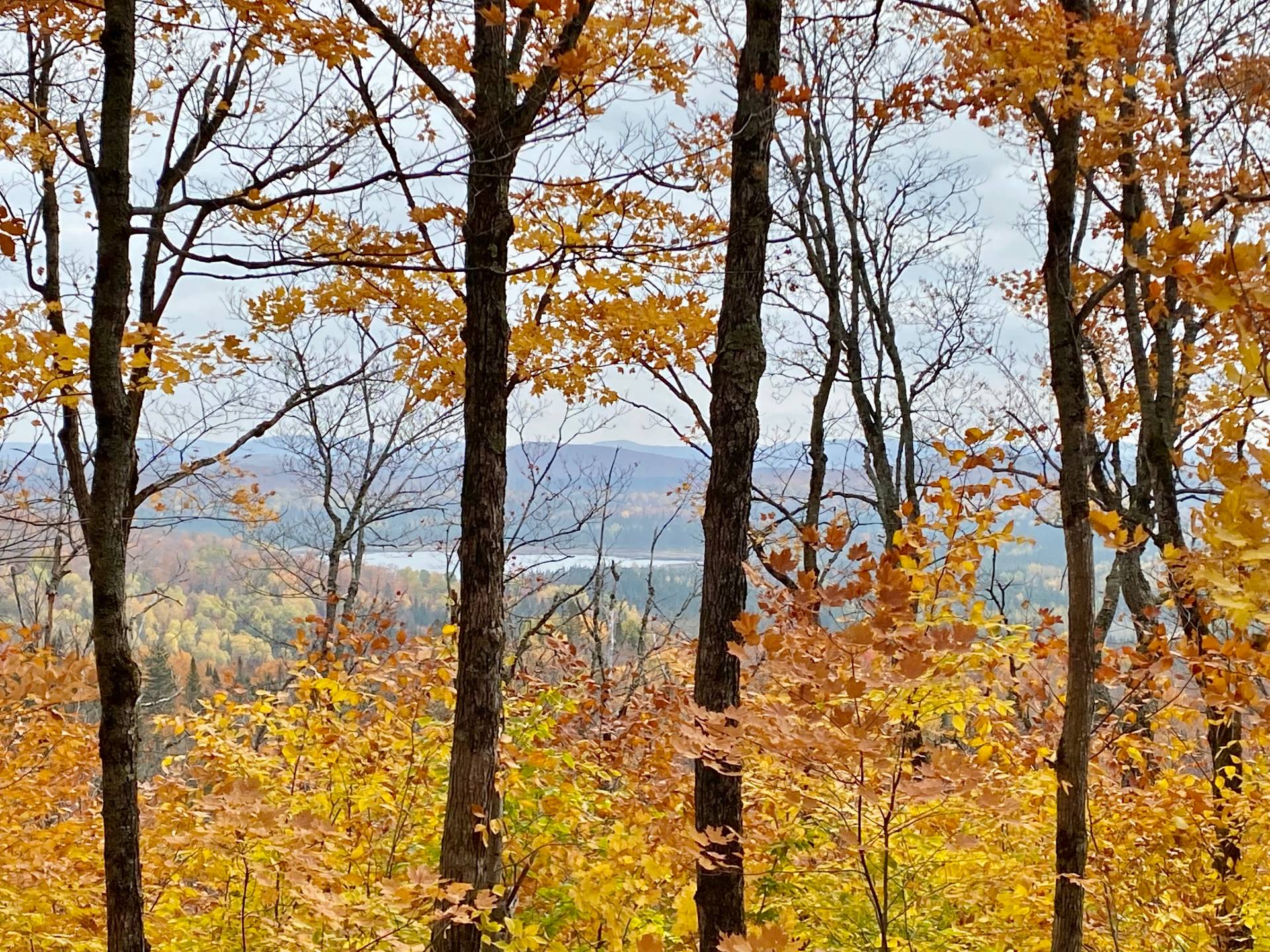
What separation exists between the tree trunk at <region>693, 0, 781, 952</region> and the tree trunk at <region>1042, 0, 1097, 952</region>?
1.10 m

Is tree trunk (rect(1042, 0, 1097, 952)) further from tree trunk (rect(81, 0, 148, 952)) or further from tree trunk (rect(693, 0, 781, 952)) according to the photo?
tree trunk (rect(81, 0, 148, 952))

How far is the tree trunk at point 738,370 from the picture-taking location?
3.22 m

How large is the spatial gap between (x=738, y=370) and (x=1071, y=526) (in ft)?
4.47

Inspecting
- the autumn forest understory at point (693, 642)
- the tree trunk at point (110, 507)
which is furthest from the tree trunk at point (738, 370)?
the tree trunk at point (110, 507)

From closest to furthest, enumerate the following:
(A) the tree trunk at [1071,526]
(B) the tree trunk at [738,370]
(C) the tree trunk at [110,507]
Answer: (C) the tree trunk at [110,507]
(A) the tree trunk at [1071,526]
(B) the tree trunk at [738,370]

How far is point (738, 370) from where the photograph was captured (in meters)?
3.26

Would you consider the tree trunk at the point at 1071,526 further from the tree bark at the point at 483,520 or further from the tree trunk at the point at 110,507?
the tree trunk at the point at 110,507

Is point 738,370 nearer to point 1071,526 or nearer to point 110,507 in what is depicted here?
point 1071,526

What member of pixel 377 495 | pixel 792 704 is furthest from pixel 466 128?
pixel 377 495

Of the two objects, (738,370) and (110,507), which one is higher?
(738,370)

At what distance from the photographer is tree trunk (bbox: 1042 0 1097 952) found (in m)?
2.56

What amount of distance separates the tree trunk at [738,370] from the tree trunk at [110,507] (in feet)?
6.43

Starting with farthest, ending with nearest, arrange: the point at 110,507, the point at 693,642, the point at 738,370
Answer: the point at 693,642 → the point at 738,370 → the point at 110,507

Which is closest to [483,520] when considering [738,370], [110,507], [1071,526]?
[738,370]
